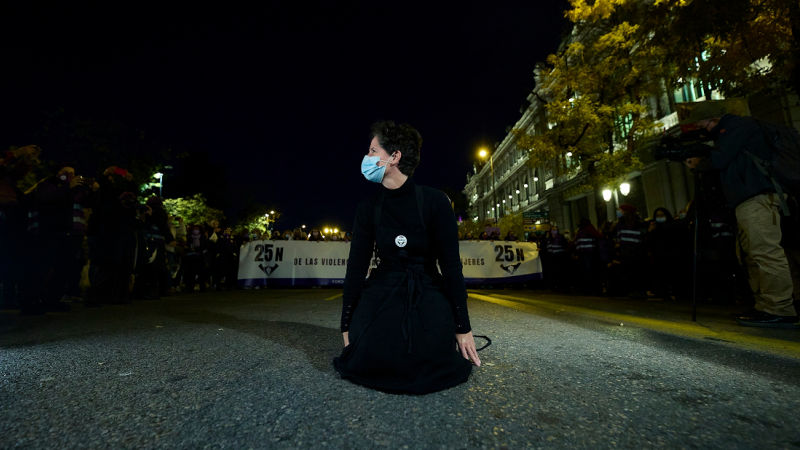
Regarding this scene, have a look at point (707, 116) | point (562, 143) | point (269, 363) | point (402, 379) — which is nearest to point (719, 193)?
point (707, 116)

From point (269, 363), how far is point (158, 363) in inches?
29.9

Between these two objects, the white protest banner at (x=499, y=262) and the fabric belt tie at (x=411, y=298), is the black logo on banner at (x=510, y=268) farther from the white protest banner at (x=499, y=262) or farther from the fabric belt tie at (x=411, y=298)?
the fabric belt tie at (x=411, y=298)

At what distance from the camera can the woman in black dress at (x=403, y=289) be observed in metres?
2.10

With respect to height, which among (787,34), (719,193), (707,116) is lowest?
(719,193)

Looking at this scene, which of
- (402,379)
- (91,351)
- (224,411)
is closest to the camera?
(224,411)

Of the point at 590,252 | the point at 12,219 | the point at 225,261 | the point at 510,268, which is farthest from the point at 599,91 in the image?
the point at 12,219

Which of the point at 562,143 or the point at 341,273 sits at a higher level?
the point at 562,143

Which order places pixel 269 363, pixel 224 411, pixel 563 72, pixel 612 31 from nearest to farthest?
pixel 224 411 < pixel 269 363 < pixel 612 31 < pixel 563 72

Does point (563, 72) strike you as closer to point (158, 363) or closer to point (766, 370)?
point (766, 370)

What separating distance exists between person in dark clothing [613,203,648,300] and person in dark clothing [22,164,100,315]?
1003 cm

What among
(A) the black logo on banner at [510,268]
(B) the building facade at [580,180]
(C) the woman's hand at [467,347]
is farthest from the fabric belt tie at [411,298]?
(A) the black logo on banner at [510,268]

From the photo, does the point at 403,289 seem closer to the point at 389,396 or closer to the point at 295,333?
the point at 389,396

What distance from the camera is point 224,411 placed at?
70.7 inches

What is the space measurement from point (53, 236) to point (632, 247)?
10533 mm
